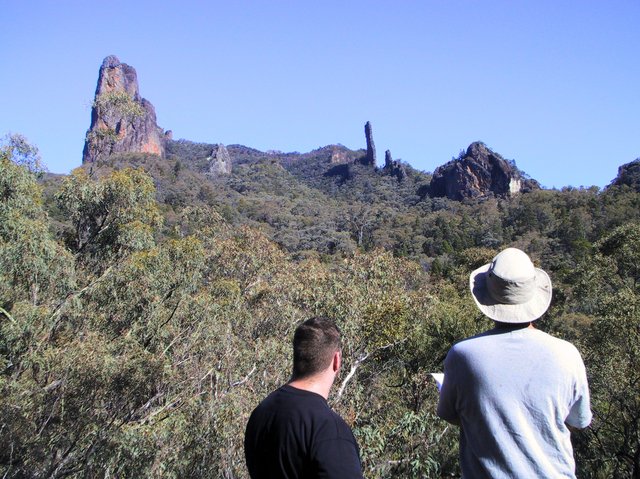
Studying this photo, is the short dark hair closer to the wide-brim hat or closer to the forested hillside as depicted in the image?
the wide-brim hat

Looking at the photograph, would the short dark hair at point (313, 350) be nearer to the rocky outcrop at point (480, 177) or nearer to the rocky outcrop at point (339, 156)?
the rocky outcrop at point (480, 177)

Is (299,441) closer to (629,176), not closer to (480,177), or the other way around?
(629,176)

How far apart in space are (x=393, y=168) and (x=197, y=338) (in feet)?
296

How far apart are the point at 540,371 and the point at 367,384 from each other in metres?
10.4

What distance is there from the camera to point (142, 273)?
12234 millimetres

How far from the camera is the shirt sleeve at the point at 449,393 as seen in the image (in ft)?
6.00

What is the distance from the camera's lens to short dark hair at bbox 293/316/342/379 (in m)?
1.84

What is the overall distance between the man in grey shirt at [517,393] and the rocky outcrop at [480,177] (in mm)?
70538

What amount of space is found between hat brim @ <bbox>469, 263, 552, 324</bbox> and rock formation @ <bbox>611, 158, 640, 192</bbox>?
48820 mm

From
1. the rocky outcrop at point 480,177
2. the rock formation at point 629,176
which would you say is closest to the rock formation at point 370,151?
the rocky outcrop at point 480,177

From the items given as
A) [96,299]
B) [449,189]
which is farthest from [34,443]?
[449,189]

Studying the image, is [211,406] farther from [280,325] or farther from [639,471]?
[639,471]

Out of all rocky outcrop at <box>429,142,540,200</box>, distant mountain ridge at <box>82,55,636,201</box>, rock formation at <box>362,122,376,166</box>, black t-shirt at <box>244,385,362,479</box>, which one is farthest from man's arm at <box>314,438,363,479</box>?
rock formation at <box>362,122,376,166</box>

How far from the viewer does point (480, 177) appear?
73.1 m
